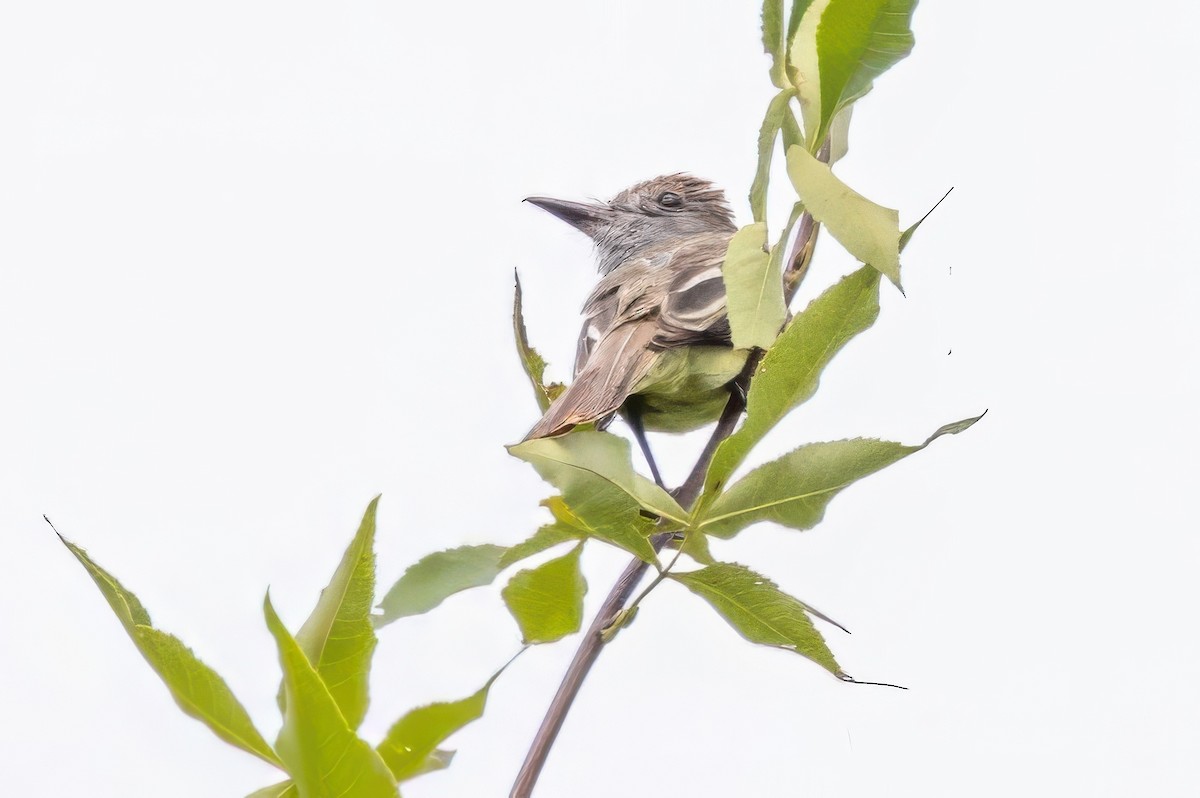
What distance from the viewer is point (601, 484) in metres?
0.87

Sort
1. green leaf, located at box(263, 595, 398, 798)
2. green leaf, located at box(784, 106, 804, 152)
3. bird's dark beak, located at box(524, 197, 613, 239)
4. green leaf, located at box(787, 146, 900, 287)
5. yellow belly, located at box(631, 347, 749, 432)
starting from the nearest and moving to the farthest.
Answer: green leaf, located at box(263, 595, 398, 798), green leaf, located at box(787, 146, 900, 287), green leaf, located at box(784, 106, 804, 152), yellow belly, located at box(631, 347, 749, 432), bird's dark beak, located at box(524, 197, 613, 239)

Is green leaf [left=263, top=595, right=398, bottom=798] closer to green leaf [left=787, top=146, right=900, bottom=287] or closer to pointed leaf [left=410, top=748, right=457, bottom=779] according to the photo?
pointed leaf [left=410, top=748, right=457, bottom=779]

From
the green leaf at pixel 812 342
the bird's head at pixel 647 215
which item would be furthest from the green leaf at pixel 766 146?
the bird's head at pixel 647 215

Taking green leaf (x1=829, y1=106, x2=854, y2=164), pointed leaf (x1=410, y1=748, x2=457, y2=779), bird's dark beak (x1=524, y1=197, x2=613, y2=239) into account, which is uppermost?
bird's dark beak (x1=524, y1=197, x2=613, y2=239)

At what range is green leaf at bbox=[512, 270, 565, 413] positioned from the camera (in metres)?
1.14

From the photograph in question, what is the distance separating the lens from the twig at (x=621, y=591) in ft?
2.71

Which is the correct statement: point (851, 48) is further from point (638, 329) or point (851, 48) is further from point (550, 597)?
point (550, 597)

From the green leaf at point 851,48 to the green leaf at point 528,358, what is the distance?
0.33 m

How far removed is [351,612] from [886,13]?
577 mm

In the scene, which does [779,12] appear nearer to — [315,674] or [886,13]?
[886,13]

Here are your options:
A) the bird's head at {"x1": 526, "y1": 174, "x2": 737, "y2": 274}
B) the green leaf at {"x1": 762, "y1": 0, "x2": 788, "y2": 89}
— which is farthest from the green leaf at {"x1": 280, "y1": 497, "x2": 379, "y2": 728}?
the bird's head at {"x1": 526, "y1": 174, "x2": 737, "y2": 274}

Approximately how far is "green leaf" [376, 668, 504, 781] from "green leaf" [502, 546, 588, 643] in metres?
0.08

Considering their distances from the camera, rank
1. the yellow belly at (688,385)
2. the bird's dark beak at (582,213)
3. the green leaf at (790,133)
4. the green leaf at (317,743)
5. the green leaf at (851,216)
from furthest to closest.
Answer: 1. the bird's dark beak at (582,213)
2. the yellow belly at (688,385)
3. the green leaf at (790,133)
4. the green leaf at (851,216)
5. the green leaf at (317,743)

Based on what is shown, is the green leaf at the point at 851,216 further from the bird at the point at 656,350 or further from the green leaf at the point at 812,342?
the bird at the point at 656,350
